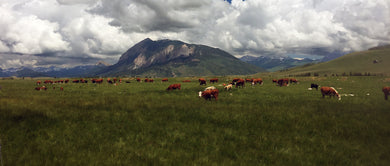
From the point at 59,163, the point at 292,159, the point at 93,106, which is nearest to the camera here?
the point at 59,163

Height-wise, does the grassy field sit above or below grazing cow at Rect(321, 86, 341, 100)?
below

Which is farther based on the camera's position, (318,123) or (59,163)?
(318,123)

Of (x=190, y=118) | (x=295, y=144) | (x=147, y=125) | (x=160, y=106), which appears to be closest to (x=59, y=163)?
(x=147, y=125)

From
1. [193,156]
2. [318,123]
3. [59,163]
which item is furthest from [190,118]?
[318,123]

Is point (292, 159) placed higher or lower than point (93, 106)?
lower

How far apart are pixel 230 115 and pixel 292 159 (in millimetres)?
5389

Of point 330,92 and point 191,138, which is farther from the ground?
point 330,92

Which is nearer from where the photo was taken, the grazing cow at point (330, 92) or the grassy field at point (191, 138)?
the grassy field at point (191, 138)

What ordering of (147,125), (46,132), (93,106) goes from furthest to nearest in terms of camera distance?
(93,106), (147,125), (46,132)

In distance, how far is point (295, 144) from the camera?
8.19 meters

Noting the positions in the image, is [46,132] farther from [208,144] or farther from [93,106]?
[208,144]

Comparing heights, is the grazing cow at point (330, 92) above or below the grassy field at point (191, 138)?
above

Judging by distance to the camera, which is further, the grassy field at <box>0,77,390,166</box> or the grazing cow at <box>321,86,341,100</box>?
the grazing cow at <box>321,86,341,100</box>

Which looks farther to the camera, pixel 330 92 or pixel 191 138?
pixel 330 92
